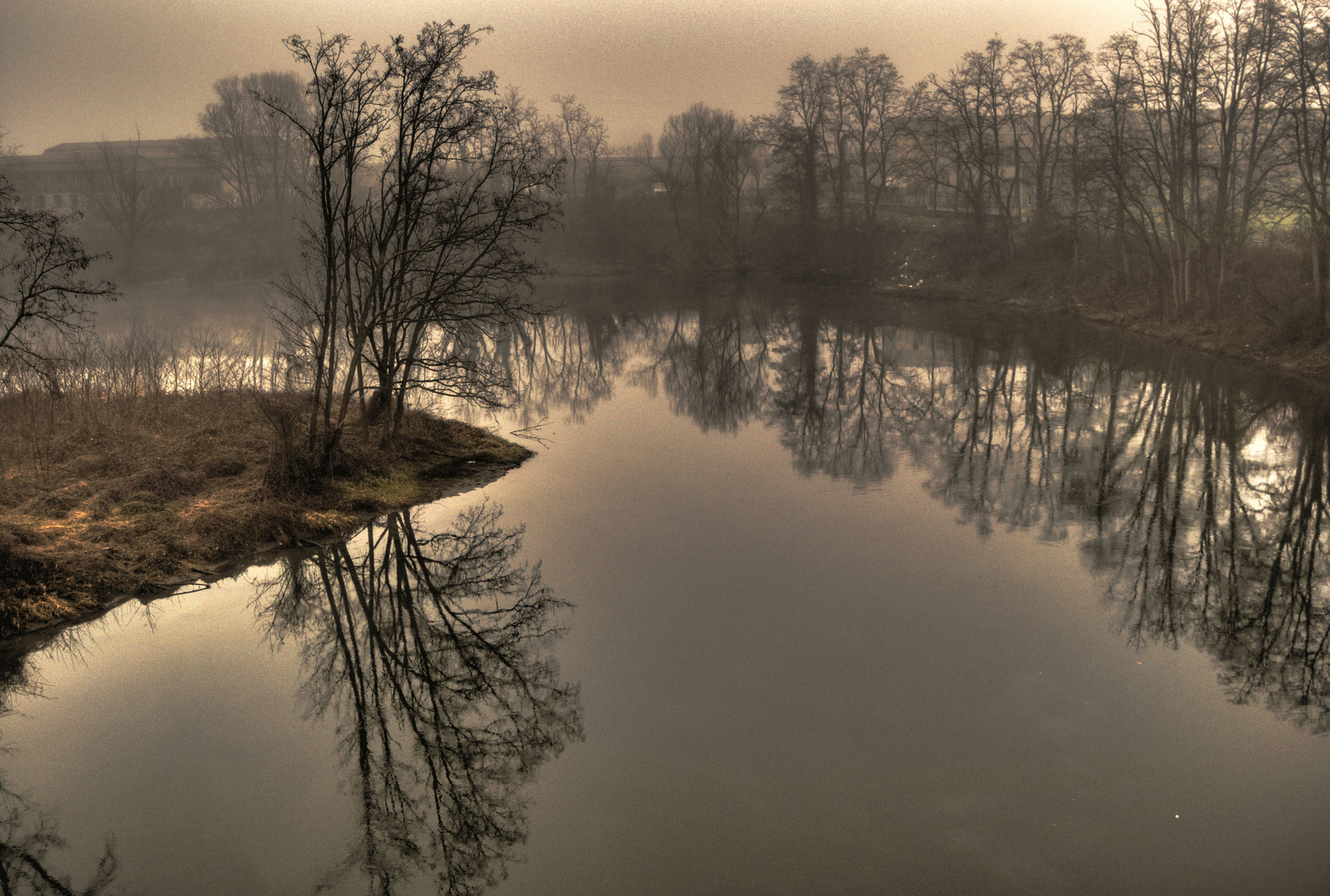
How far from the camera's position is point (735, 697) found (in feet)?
27.1

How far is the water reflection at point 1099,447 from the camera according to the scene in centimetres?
989

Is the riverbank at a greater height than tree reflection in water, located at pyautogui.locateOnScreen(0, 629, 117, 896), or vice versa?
the riverbank

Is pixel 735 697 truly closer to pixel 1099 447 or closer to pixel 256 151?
pixel 1099 447

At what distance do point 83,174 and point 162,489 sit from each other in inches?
3156

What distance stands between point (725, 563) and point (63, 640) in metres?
7.22

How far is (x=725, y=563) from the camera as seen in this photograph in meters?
11.6

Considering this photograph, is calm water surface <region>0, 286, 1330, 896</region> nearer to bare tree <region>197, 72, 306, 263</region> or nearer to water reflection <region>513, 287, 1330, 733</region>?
water reflection <region>513, 287, 1330, 733</region>

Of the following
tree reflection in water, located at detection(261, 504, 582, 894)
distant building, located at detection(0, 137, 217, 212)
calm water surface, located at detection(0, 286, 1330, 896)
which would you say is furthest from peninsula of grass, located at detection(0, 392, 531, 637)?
distant building, located at detection(0, 137, 217, 212)

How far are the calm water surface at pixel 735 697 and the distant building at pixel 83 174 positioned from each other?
239 feet

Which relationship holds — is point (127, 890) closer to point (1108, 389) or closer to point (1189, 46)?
point (1108, 389)

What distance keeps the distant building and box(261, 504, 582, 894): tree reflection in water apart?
71.7 metres

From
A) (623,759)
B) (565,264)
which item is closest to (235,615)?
(623,759)

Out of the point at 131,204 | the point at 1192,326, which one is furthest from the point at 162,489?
the point at 131,204

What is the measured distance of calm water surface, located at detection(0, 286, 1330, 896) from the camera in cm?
620
